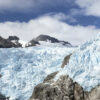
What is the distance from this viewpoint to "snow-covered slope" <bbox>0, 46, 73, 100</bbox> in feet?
139

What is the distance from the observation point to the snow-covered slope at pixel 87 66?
106 feet

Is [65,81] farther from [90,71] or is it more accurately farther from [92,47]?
[92,47]

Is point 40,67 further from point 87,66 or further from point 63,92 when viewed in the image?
point 63,92

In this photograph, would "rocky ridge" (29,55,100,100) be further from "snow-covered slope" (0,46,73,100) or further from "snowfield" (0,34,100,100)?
"snow-covered slope" (0,46,73,100)

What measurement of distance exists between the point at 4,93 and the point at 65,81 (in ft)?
44.8

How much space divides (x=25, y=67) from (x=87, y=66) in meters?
14.4

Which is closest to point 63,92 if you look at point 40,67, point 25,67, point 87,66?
point 87,66

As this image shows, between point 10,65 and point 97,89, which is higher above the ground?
point 10,65

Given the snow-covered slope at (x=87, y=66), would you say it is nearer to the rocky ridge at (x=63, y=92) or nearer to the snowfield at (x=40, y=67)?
the snowfield at (x=40, y=67)

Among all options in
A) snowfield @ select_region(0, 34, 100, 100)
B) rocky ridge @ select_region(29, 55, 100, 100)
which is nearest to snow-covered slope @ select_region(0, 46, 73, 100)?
snowfield @ select_region(0, 34, 100, 100)

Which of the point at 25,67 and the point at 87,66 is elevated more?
the point at 25,67

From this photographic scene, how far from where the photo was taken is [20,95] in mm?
40938

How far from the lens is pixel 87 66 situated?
3500 cm

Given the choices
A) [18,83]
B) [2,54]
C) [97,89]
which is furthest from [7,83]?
[97,89]
